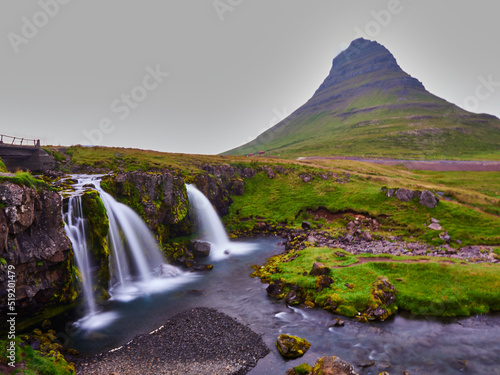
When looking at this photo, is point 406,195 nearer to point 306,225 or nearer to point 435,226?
point 435,226

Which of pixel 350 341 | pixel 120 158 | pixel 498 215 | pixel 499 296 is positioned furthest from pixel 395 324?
pixel 120 158

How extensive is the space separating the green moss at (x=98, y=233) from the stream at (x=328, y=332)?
2.84m

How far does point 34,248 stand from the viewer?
64.6 ft

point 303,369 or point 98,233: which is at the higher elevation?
point 98,233

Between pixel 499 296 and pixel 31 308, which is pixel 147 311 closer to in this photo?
pixel 31 308

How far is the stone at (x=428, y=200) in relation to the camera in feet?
147

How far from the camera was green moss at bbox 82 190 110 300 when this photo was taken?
2597 centimetres

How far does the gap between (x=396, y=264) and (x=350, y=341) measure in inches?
490

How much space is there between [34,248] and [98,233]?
21.9 feet

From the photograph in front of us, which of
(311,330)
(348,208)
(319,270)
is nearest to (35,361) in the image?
(311,330)

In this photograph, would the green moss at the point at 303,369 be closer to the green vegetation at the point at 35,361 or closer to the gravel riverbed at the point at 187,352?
the gravel riverbed at the point at 187,352

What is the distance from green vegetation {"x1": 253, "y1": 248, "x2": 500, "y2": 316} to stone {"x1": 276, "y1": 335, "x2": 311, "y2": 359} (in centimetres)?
574

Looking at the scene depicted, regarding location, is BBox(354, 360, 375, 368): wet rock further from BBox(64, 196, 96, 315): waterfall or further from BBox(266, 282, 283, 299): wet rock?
BBox(64, 196, 96, 315): waterfall

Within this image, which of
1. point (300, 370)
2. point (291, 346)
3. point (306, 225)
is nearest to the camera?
point (300, 370)
